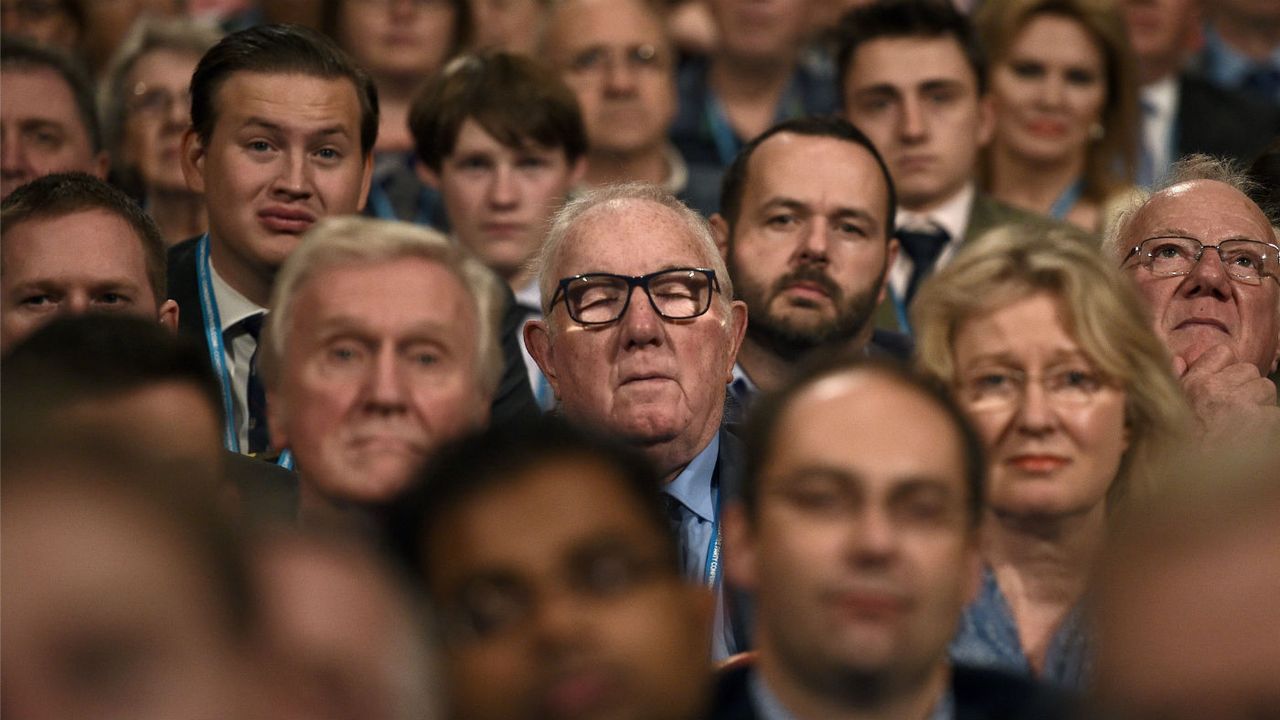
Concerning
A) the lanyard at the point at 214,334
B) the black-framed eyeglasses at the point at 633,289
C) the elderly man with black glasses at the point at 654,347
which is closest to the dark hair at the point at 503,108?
the lanyard at the point at 214,334

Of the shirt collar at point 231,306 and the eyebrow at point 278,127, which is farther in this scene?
the eyebrow at point 278,127

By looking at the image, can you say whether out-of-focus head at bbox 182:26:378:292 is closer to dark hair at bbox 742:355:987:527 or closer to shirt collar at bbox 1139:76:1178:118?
dark hair at bbox 742:355:987:527

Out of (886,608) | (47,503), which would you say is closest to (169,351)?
(47,503)

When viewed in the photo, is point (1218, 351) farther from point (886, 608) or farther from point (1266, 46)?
point (1266, 46)

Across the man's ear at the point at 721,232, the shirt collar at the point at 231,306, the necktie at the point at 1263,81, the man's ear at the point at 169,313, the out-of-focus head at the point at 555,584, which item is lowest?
the necktie at the point at 1263,81

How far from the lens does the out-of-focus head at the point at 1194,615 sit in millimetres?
2621

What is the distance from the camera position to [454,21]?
711cm

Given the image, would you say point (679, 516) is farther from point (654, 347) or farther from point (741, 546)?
point (741, 546)

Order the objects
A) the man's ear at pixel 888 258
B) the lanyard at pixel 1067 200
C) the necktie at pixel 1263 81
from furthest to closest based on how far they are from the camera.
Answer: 1. the necktie at pixel 1263 81
2. the lanyard at pixel 1067 200
3. the man's ear at pixel 888 258

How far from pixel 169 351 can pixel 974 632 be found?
1.46 m

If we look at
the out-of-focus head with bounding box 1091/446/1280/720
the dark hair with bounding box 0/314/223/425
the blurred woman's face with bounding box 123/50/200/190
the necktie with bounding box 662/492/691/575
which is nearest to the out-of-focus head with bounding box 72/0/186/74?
the blurred woman's face with bounding box 123/50/200/190

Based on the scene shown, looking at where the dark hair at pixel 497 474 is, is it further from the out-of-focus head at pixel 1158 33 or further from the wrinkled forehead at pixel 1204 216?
the out-of-focus head at pixel 1158 33

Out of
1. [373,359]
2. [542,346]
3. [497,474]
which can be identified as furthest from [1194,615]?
[542,346]

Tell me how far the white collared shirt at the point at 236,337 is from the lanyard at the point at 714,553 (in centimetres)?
116
